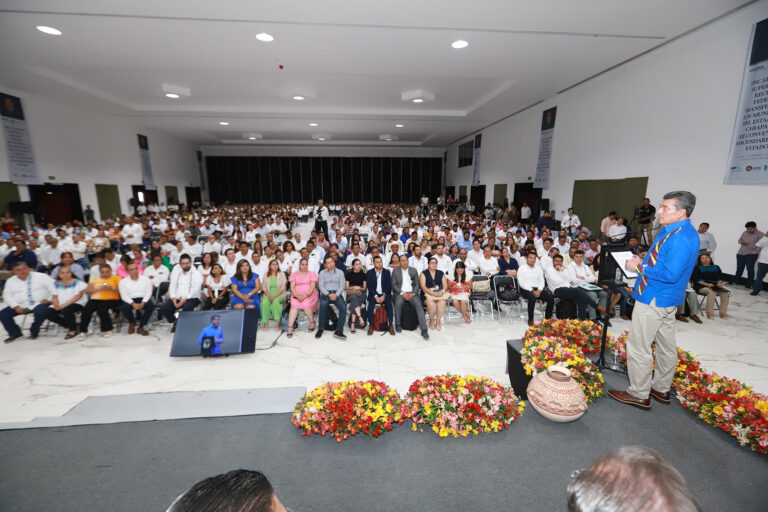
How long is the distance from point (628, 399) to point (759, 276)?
21.0 ft

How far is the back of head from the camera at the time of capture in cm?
79

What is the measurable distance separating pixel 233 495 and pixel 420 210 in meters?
21.9

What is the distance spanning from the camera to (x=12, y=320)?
16.7 ft

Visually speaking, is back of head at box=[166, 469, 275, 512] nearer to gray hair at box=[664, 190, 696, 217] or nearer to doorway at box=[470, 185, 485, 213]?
gray hair at box=[664, 190, 696, 217]

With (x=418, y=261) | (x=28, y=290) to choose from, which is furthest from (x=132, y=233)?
(x=418, y=261)

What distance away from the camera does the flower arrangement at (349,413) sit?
2602mm

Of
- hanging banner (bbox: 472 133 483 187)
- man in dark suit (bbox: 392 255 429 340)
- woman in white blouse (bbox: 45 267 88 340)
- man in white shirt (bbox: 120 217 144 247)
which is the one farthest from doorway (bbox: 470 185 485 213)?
woman in white blouse (bbox: 45 267 88 340)

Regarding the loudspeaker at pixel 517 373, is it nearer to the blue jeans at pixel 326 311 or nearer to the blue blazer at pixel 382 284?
the blue blazer at pixel 382 284

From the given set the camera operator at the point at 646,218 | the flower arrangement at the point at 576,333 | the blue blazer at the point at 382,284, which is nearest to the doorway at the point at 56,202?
the blue blazer at the point at 382,284

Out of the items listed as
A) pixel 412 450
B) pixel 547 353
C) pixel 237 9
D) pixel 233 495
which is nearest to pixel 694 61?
pixel 547 353

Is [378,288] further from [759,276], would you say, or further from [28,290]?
[759,276]

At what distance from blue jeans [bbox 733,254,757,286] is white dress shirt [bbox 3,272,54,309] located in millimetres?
12655

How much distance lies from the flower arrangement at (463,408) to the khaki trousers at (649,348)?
103 centimetres

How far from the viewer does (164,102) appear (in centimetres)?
1295
